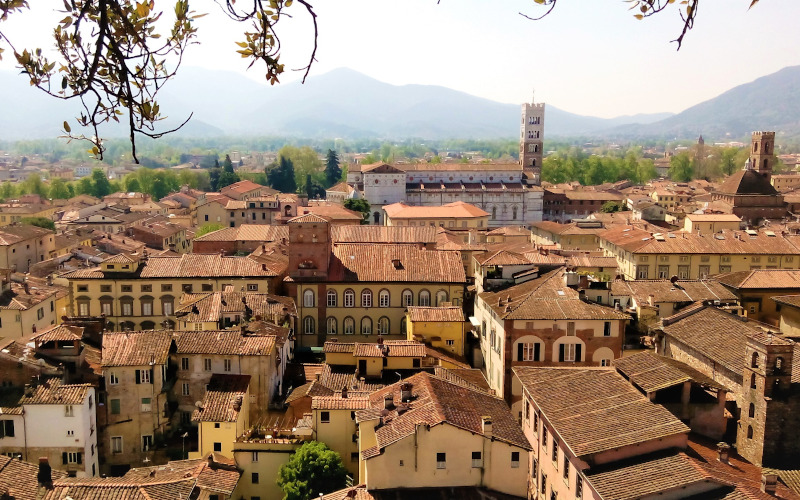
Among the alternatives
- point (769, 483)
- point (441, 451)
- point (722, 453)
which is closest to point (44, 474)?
point (441, 451)

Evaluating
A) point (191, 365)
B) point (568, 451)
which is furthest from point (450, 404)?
point (191, 365)

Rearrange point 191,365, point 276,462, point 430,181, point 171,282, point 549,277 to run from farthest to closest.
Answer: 1. point 430,181
2. point 171,282
3. point 549,277
4. point 191,365
5. point 276,462

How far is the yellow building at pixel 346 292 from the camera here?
139 ft

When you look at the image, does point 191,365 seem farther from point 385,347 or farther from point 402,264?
point 402,264

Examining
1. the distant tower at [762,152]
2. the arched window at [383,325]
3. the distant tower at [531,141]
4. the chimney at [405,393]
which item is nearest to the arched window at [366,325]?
the arched window at [383,325]

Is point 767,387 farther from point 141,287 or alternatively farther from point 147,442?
point 141,287

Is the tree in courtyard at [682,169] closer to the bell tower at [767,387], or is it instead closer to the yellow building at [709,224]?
the yellow building at [709,224]

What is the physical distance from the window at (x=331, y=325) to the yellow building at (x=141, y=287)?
415cm

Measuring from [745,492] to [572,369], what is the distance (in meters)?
8.69

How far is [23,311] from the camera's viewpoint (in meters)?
40.0

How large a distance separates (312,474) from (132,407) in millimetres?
9613

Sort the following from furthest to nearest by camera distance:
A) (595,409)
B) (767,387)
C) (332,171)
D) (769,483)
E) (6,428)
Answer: (332,171)
(6,428)
(767,387)
(595,409)
(769,483)

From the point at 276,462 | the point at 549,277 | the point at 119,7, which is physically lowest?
the point at 276,462

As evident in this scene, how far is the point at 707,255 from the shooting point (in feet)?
175
